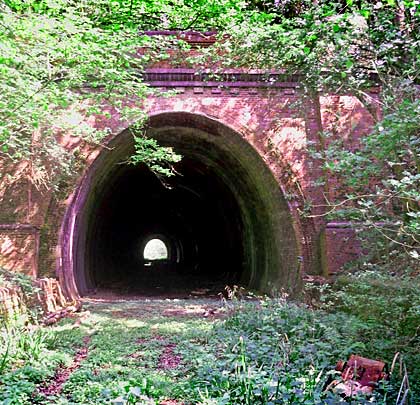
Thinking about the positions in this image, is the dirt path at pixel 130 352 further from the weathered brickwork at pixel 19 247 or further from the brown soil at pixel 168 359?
the weathered brickwork at pixel 19 247

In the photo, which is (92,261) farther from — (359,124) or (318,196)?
(359,124)

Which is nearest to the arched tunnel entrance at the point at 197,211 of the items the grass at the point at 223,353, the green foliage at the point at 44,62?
the green foliage at the point at 44,62

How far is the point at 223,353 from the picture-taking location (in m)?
5.79

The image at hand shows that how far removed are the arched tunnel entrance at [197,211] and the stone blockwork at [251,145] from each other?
225 mm

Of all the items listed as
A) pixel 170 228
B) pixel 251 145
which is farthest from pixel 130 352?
pixel 170 228

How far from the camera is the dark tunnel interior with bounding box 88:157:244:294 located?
56.2 feet

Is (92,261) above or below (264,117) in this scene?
below

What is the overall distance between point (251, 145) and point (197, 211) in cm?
1368

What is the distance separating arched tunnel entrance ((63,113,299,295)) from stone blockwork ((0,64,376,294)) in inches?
8.9

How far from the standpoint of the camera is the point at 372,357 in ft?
17.6

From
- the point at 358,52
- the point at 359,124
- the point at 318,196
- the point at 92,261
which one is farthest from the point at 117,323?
the point at 92,261

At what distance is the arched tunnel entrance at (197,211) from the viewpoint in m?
11.4

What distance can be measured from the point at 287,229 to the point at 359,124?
9.23 ft

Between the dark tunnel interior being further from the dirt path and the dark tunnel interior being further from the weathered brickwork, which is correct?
the dirt path
